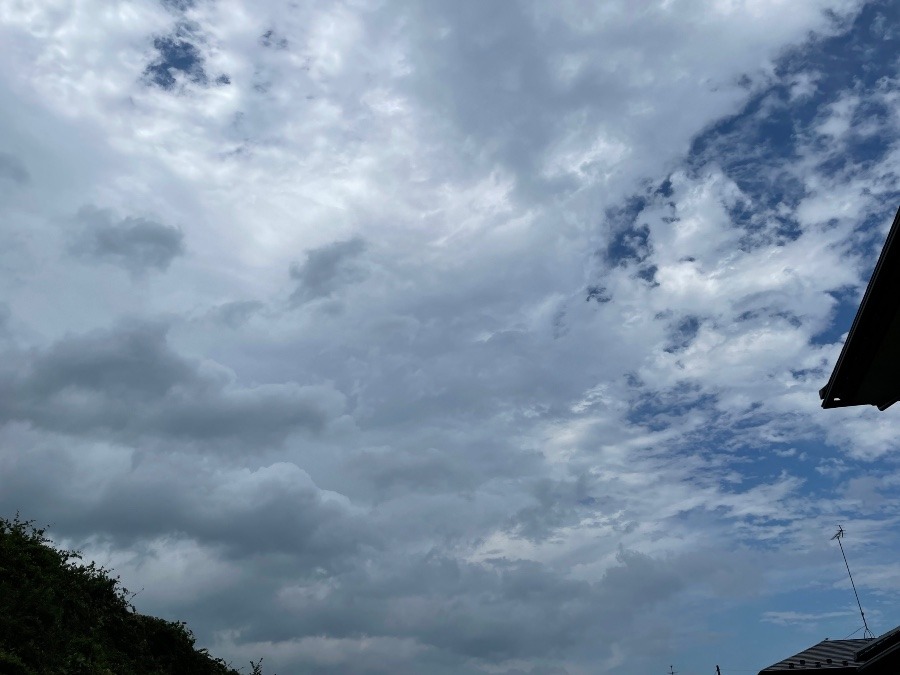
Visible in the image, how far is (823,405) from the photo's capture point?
15.5 metres

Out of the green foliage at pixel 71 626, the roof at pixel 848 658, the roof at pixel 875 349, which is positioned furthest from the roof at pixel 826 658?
the green foliage at pixel 71 626

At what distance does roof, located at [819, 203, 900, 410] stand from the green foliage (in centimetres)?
2327

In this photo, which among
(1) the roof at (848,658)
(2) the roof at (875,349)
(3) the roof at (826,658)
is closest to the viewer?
(2) the roof at (875,349)

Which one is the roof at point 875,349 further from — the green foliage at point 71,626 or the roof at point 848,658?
the green foliage at point 71,626

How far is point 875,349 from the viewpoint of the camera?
13492mm

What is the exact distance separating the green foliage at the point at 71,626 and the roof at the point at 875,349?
23271 millimetres

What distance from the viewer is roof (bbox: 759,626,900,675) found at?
55.9 ft

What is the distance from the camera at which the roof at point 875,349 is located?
12.0 m

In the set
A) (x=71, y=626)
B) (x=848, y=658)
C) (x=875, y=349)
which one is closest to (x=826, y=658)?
(x=848, y=658)

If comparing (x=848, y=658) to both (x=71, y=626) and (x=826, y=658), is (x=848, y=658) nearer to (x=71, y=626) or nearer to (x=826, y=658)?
(x=826, y=658)

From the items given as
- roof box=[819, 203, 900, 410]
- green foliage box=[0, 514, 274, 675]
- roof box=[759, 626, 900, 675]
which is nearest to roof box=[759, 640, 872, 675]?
roof box=[759, 626, 900, 675]

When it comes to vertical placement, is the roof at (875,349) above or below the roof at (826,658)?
above

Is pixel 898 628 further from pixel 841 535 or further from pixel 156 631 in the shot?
pixel 156 631

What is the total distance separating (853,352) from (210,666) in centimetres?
3018
